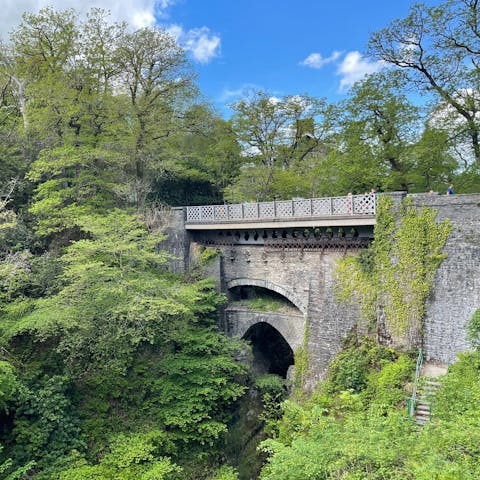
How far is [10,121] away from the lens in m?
17.0

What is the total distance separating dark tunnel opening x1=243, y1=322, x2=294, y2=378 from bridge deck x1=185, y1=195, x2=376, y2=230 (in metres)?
5.10

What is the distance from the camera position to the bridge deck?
11.9 metres

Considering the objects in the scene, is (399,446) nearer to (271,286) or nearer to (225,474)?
(225,474)

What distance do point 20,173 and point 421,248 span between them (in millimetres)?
15491

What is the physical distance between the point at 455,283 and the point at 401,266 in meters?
1.46

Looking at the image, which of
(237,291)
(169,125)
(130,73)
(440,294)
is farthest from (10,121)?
(440,294)

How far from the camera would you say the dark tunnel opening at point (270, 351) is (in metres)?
17.0

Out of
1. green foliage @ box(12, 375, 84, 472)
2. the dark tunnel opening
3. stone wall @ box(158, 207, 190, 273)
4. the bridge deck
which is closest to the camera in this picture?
green foliage @ box(12, 375, 84, 472)

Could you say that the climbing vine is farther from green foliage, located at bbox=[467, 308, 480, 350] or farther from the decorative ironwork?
green foliage, located at bbox=[467, 308, 480, 350]

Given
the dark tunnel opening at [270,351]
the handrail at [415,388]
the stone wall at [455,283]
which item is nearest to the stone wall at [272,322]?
the dark tunnel opening at [270,351]

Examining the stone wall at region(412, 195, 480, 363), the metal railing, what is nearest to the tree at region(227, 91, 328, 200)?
the metal railing

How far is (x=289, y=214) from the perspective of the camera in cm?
1365

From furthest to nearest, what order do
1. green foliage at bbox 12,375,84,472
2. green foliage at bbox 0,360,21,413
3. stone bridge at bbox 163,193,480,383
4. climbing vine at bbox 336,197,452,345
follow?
climbing vine at bbox 336,197,452,345 → stone bridge at bbox 163,193,480,383 → green foliage at bbox 12,375,84,472 → green foliage at bbox 0,360,21,413

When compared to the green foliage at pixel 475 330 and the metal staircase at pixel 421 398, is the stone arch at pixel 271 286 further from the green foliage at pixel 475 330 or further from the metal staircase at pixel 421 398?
the green foliage at pixel 475 330
